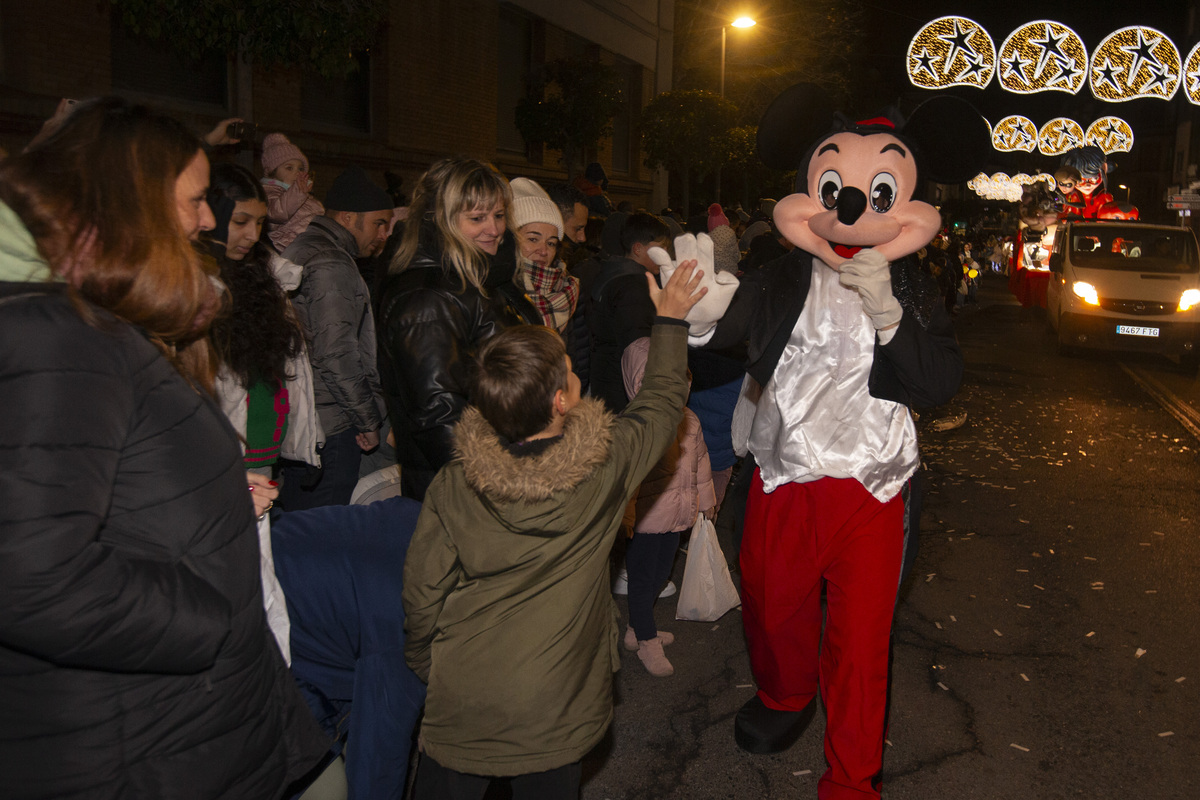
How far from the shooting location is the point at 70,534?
141 cm

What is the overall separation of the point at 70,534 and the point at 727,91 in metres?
31.8

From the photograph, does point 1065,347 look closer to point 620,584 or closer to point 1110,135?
point 1110,135

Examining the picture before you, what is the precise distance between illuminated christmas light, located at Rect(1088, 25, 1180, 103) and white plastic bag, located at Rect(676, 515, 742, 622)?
27.4ft

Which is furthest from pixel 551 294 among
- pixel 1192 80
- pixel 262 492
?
pixel 1192 80

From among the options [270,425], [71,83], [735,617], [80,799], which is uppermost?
[71,83]

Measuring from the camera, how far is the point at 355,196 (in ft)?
16.4

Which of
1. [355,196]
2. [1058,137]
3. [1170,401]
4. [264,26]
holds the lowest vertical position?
[1170,401]

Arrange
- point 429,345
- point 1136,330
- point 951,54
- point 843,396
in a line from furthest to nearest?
point 1136,330
point 951,54
point 843,396
point 429,345

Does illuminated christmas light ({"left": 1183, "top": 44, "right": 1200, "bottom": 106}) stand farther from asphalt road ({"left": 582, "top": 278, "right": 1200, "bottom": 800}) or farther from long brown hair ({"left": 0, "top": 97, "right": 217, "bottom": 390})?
long brown hair ({"left": 0, "top": 97, "right": 217, "bottom": 390})

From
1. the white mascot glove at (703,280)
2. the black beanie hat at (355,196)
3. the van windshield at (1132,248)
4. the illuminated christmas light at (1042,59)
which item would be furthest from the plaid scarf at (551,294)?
the van windshield at (1132,248)

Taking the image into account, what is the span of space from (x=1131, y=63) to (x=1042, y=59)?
4.24ft

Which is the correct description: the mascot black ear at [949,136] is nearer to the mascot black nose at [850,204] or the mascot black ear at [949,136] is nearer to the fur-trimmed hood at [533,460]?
the mascot black nose at [850,204]

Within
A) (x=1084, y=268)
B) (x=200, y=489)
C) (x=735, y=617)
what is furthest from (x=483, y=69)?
(x=200, y=489)

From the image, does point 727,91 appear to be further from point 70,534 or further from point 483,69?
point 70,534
